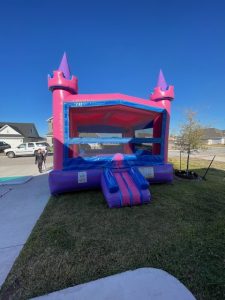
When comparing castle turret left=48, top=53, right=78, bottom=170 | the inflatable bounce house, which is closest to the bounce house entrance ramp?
the inflatable bounce house

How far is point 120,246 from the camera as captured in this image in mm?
2574

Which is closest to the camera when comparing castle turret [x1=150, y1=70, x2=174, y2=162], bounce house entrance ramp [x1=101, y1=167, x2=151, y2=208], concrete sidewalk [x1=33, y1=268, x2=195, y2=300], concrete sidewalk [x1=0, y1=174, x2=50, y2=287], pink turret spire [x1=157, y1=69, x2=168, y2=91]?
concrete sidewalk [x1=33, y1=268, x2=195, y2=300]

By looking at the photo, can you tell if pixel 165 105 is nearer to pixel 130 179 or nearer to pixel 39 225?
pixel 130 179

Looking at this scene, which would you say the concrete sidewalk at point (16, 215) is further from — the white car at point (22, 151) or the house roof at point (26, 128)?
the house roof at point (26, 128)

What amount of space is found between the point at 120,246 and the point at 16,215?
266 centimetres

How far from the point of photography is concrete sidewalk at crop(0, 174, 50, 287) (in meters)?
2.50

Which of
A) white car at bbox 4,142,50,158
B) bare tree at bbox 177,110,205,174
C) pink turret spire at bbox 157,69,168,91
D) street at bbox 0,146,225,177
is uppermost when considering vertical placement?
pink turret spire at bbox 157,69,168,91

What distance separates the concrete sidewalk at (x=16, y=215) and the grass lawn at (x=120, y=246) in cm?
16

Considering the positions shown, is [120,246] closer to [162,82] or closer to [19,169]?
[162,82]

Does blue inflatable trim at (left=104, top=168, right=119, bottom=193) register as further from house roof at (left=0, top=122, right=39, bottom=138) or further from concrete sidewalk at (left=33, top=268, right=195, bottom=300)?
house roof at (left=0, top=122, right=39, bottom=138)

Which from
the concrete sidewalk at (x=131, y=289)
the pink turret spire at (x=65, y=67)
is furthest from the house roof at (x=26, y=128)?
the concrete sidewalk at (x=131, y=289)

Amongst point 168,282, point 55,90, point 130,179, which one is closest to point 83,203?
point 130,179

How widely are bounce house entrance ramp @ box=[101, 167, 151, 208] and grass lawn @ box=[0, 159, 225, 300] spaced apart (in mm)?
193

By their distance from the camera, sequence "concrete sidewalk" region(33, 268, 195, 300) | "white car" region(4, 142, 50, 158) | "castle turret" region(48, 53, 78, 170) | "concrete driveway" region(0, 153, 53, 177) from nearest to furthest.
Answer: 1. "concrete sidewalk" region(33, 268, 195, 300)
2. "castle turret" region(48, 53, 78, 170)
3. "concrete driveway" region(0, 153, 53, 177)
4. "white car" region(4, 142, 50, 158)
